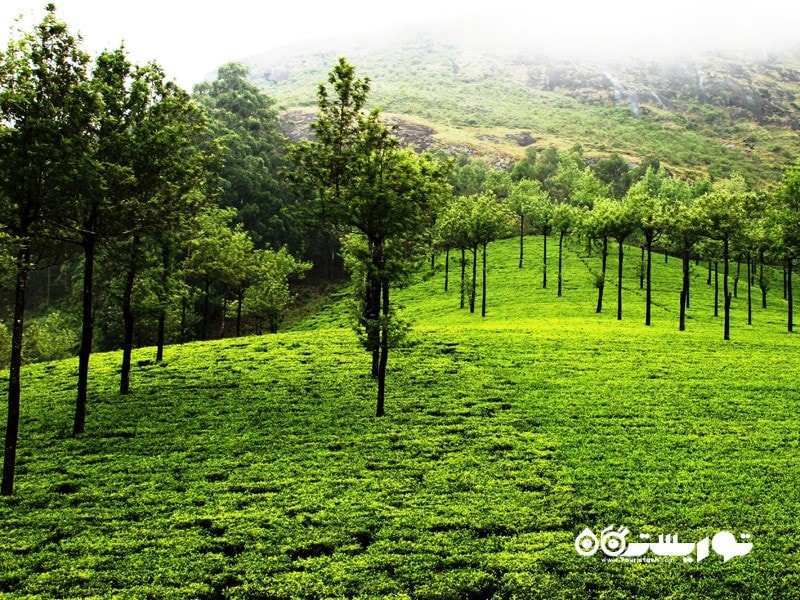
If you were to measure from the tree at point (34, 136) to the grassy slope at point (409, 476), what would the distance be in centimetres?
615

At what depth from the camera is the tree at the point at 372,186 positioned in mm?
27922

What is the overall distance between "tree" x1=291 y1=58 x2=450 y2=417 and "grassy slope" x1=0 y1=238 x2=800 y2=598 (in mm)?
4052

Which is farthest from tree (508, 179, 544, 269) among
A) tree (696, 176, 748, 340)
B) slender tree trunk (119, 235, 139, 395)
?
slender tree trunk (119, 235, 139, 395)

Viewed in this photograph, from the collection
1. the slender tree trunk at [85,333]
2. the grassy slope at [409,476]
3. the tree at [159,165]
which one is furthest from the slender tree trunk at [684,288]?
the slender tree trunk at [85,333]

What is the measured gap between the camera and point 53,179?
22.3 metres

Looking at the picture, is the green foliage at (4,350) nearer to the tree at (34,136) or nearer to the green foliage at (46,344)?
the green foliage at (46,344)

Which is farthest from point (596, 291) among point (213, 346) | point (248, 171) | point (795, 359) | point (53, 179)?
point (53, 179)

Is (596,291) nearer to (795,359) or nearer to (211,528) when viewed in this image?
(795,359)

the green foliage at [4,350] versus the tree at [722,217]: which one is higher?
the tree at [722,217]

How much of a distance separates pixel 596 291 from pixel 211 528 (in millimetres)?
71315

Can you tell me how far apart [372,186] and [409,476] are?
48.1 ft

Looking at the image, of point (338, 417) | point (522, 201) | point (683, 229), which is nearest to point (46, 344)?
point (338, 417)

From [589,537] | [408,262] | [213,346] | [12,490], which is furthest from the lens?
[213,346]

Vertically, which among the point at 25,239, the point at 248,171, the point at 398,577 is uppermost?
the point at 248,171
